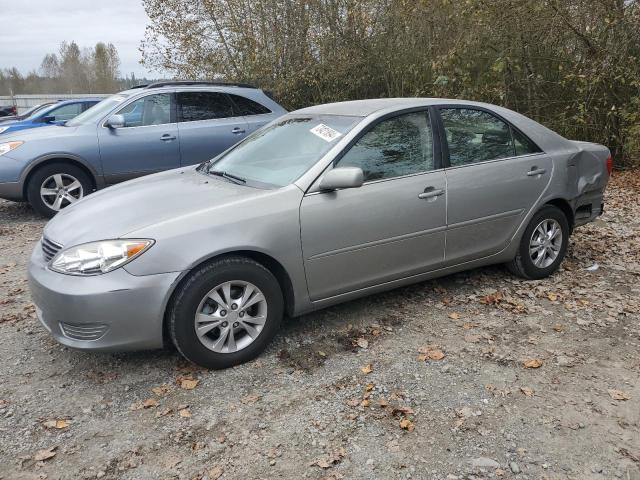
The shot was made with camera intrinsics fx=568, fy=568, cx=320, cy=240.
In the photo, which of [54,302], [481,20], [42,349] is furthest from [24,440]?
[481,20]

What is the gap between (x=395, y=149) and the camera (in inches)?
165

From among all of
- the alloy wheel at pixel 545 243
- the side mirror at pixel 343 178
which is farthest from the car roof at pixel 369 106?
the alloy wheel at pixel 545 243

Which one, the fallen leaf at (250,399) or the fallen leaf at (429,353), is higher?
the fallen leaf at (250,399)

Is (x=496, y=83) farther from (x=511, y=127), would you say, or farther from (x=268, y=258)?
(x=268, y=258)

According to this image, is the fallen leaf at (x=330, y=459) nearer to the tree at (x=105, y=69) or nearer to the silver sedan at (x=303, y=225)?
the silver sedan at (x=303, y=225)

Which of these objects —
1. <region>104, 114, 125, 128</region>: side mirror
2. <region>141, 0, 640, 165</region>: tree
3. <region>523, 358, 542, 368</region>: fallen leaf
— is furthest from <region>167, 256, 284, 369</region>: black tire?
<region>141, 0, 640, 165</region>: tree

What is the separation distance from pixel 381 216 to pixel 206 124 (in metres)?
5.03

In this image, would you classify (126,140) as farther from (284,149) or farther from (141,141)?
(284,149)

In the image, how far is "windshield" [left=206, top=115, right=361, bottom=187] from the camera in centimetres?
398

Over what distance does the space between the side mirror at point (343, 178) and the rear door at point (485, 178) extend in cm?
92

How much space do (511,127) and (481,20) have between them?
18.2ft

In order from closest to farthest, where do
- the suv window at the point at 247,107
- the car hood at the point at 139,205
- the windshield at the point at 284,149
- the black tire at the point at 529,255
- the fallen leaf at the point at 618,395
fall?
the fallen leaf at the point at 618,395
the car hood at the point at 139,205
the windshield at the point at 284,149
the black tire at the point at 529,255
the suv window at the point at 247,107

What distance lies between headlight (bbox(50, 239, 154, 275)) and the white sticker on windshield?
58.3 inches

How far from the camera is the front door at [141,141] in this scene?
7688 millimetres
